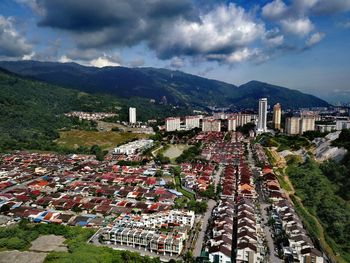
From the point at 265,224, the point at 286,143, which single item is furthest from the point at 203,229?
the point at 286,143

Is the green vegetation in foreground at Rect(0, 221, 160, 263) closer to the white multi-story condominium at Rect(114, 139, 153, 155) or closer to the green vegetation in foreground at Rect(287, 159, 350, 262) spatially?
the green vegetation in foreground at Rect(287, 159, 350, 262)

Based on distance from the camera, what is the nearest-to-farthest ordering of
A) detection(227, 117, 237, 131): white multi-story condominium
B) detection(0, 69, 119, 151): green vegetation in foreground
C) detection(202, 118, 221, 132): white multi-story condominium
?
detection(0, 69, 119, 151): green vegetation in foreground < detection(202, 118, 221, 132): white multi-story condominium < detection(227, 117, 237, 131): white multi-story condominium

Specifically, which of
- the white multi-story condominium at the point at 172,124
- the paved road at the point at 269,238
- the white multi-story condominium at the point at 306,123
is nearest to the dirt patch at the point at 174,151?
the white multi-story condominium at the point at 172,124

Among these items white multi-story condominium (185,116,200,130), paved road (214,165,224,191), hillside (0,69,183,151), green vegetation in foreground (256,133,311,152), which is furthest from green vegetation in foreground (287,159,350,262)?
white multi-story condominium (185,116,200,130)

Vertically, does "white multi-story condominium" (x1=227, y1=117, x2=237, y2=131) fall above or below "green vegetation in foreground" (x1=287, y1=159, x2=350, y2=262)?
above

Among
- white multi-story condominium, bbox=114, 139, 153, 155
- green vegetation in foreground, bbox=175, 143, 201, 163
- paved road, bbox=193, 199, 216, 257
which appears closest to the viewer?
paved road, bbox=193, 199, 216, 257

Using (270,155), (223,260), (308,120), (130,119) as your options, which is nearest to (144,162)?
(270,155)

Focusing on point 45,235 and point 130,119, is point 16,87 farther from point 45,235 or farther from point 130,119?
point 45,235
